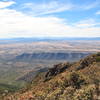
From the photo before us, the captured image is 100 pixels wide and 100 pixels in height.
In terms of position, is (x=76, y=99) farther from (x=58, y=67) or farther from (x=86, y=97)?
(x=58, y=67)

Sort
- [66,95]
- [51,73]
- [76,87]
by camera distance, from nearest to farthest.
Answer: [66,95] → [76,87] → [51,73]

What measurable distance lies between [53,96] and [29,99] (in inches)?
204

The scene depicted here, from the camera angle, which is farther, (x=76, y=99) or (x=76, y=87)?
(x=76, y=87)

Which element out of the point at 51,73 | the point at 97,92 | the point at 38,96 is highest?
the point at 97,92

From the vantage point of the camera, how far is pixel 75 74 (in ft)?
128

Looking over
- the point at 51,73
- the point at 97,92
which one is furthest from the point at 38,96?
the point at 51,73

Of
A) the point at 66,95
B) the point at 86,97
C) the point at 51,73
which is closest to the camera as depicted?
the point at 86,97

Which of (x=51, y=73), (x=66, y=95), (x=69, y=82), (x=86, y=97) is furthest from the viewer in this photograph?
(x=51, y=73)

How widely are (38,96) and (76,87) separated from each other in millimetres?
6701

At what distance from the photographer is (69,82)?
3731cm

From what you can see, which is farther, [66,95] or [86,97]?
[66,95]

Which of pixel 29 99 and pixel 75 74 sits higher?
pixel 75 74

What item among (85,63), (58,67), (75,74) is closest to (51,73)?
(58,67)

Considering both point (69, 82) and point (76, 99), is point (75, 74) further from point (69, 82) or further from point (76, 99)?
point (76, 99)
